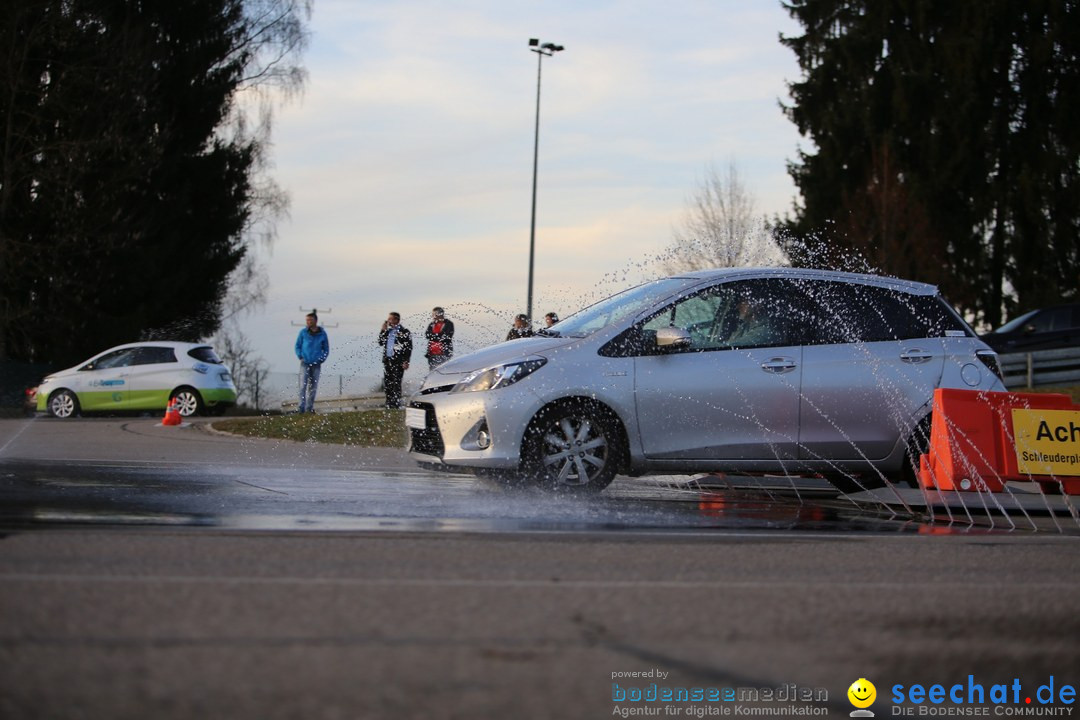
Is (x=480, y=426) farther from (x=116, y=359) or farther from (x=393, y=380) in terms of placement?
(x=116, y=359)

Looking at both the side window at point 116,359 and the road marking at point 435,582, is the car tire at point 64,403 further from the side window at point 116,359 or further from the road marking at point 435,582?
the road marking at point 435,582

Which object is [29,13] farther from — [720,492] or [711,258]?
[720,492]

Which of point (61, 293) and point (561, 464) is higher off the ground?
point (61, 293)

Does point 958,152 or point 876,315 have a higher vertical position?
point 958,152

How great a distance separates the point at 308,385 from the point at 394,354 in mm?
3956

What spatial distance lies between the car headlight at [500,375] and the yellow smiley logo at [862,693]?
6207mm

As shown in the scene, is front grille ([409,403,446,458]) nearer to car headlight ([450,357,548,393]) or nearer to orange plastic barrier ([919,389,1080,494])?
car headlight ([450,357,548,393])

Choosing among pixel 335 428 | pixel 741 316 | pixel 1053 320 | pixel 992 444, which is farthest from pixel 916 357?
pixel 1053 320

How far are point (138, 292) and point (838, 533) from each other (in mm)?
32307

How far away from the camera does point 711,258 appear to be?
42.1 metres

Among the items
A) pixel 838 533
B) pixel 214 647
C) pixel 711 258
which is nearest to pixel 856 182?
pixel 711 258

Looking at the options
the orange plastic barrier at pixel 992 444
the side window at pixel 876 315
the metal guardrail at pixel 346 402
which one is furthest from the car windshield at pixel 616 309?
the metal guardrail at pixel 346 402

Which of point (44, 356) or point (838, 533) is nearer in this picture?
point (838, 533)

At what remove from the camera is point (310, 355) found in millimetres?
24938
